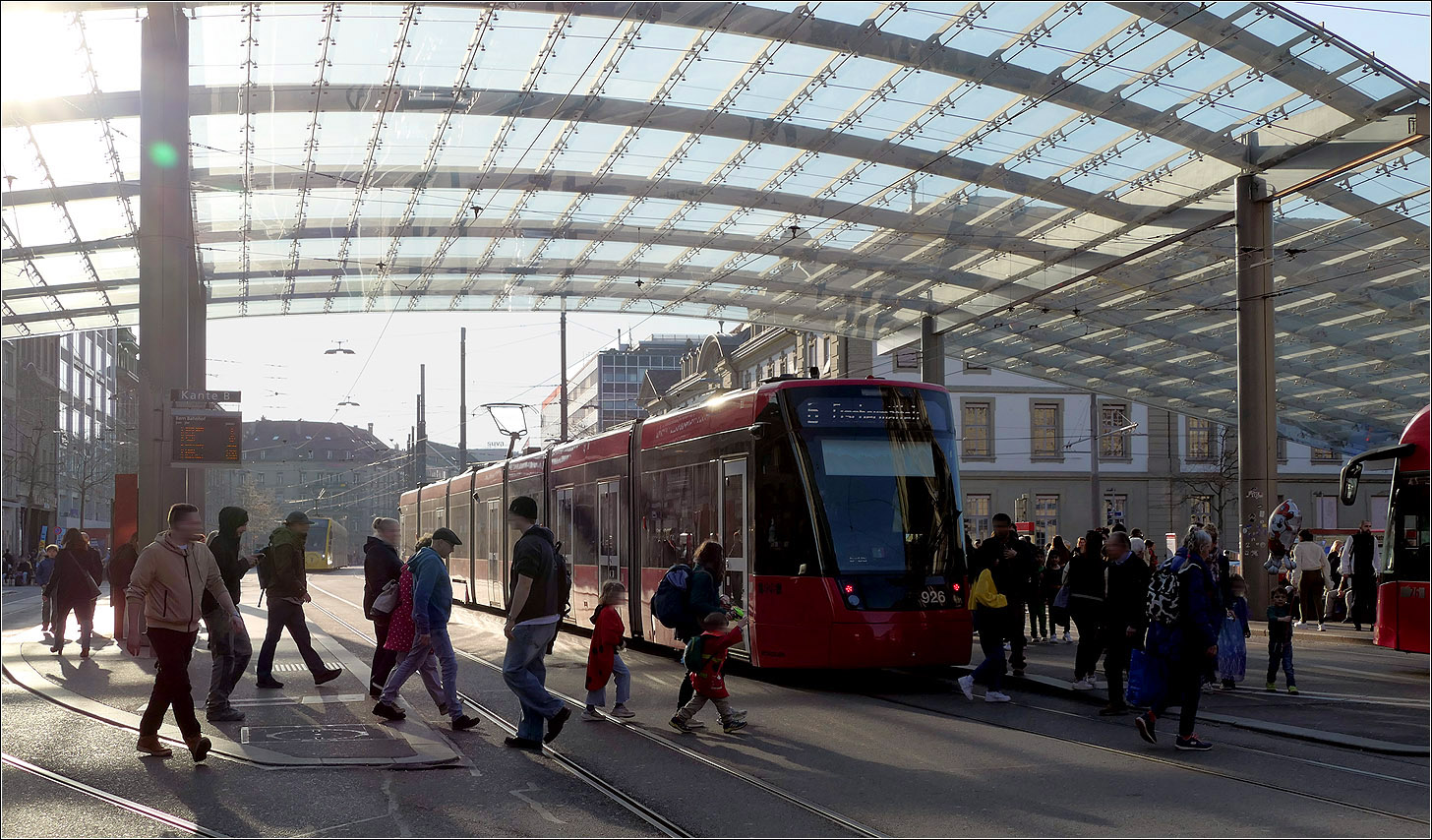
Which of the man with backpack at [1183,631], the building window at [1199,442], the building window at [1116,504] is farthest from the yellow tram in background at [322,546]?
the man with backpack at [1183,631]

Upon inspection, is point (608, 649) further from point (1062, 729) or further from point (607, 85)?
point (607, 85)

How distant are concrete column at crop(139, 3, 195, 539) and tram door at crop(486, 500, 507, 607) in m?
9.55

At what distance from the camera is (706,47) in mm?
19156

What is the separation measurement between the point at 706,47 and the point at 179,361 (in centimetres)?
814

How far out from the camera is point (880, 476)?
1431 cm

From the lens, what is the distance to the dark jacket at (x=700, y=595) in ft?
38.4

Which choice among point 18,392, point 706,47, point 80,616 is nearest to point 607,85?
point 706,47

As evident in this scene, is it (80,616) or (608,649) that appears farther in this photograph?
(80,616)

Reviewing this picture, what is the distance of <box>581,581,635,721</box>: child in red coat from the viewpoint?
11570mm

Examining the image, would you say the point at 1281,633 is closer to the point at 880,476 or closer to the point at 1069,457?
the point at 880,476

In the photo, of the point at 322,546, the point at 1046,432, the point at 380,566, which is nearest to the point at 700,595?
the point at 380,566

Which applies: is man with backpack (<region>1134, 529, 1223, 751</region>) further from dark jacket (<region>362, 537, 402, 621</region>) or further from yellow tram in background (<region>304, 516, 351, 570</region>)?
yellow tram in background (<region>304, 516, 351, 570</region>)

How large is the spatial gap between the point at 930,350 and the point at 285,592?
66.3 feet

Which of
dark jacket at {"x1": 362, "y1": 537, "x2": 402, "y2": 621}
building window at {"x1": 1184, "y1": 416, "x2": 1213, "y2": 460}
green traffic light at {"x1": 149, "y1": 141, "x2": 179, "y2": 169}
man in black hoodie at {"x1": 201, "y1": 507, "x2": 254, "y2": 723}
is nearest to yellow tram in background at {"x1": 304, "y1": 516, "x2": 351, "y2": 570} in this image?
building window at {"x1": 1184, "y1": 416, "x2": 1213, "y2": 460}
